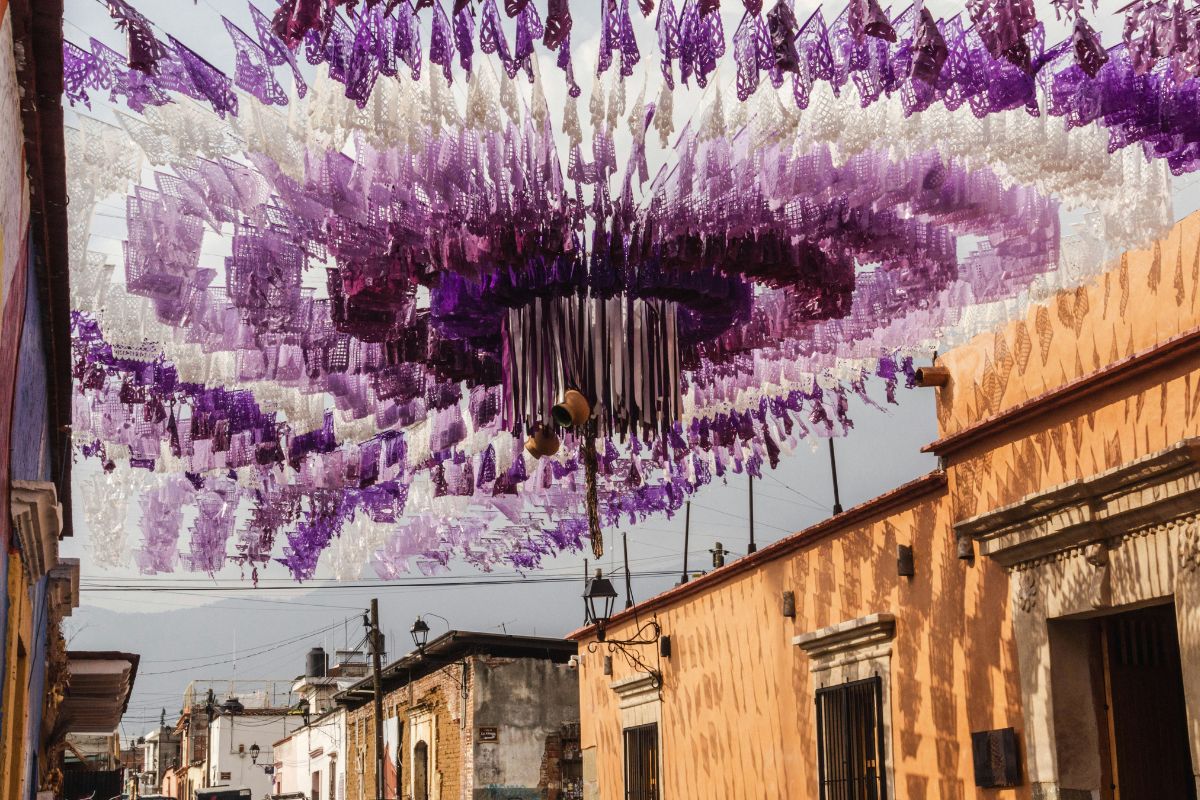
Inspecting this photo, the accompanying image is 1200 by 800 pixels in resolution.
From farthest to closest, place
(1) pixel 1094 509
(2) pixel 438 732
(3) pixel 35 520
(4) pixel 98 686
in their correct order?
(2) pixel 438 732, (4) pixel 98 686, (1) pixel 1094 509, (3) pixel 35 520

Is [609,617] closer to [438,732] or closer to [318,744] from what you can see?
[438,732]

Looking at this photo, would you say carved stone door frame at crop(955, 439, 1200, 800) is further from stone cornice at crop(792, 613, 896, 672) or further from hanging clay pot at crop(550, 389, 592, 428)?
hanging clay pot at crop(550, 389, 592, 428)

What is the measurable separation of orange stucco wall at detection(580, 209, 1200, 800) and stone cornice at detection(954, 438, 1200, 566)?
0.54ft

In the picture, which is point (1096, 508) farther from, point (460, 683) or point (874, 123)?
point (460, 683)

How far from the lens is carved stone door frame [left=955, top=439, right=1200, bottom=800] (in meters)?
6.02

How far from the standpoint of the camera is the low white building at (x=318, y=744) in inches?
1346

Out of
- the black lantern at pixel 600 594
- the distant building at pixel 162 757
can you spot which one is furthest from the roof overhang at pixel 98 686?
the distant building at pixel 162 757

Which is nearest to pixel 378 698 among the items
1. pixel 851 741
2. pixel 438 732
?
pixel 438 732

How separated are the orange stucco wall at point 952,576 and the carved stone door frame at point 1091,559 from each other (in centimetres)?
17

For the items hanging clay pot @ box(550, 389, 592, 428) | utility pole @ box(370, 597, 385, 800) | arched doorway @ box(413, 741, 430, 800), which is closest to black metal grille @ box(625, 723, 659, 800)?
hanging clay pot @ box(550, 389, 592, 428)

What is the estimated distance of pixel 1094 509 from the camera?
666 cm

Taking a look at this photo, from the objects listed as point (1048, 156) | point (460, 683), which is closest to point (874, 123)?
point (1048, 156)

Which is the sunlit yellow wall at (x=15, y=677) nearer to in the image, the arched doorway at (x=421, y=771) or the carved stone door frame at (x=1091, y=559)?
the carved stone door frame at (x=1091, y=559)

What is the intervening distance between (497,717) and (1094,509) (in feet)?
52.3
